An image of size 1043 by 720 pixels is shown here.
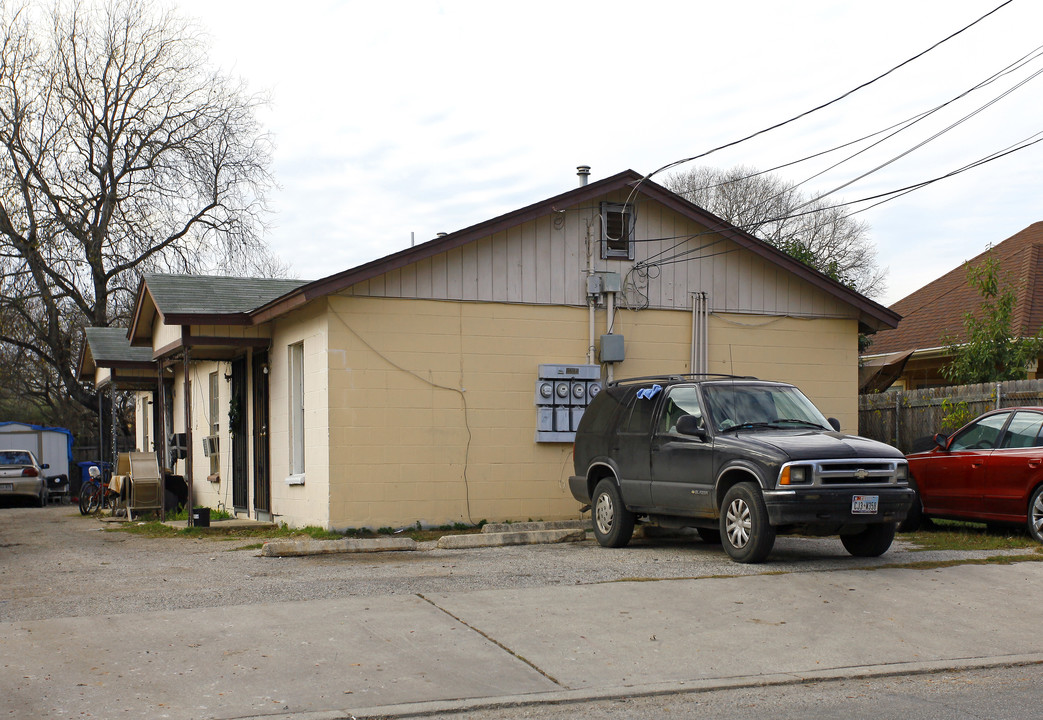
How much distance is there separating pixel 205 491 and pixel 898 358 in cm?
1384

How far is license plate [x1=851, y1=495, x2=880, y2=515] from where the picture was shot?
969 centimetres

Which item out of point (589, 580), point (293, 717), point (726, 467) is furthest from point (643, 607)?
point (293, 717)

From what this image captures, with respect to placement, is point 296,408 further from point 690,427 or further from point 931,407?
point 931,407

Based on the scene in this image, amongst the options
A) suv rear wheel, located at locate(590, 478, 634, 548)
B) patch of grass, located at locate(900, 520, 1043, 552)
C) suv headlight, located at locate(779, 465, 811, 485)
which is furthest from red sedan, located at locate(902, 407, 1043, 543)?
suv rear wheel, located at locate(590, 478, 634, 548)

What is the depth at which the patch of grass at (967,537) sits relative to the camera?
1155 centimetres

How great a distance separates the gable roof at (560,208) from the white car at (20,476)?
16675mm

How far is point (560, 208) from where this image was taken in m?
14.9

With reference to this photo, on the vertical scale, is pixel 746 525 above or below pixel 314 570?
above

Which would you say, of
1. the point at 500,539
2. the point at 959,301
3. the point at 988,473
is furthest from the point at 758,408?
the point at 959,301

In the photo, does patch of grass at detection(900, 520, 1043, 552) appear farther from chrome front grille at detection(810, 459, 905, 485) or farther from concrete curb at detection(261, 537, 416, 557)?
concrete curb at detection(261, 537, 416, 557)

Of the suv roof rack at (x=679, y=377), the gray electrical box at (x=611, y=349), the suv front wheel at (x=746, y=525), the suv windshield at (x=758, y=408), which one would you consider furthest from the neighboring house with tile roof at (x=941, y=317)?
the suv front wheel at (x=746, y=525)

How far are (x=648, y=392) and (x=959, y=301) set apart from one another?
1552cm

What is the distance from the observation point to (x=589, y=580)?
9.41 meters

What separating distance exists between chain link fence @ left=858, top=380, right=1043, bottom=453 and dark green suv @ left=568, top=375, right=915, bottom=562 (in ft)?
11.9
